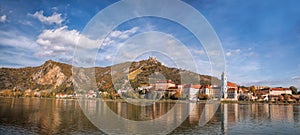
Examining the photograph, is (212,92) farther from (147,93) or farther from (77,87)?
(77,87)

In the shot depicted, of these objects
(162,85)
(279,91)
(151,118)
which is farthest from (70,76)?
(151,118)

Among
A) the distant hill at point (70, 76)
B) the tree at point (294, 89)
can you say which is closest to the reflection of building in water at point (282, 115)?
the tree at point (294, 89)

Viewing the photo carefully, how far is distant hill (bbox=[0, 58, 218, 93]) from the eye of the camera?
326 ft

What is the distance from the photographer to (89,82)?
352 ft

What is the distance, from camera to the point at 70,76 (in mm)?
139625

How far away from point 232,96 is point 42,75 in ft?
374

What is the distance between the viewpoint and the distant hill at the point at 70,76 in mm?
99412

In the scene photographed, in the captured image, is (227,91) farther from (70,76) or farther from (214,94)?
(70,76)

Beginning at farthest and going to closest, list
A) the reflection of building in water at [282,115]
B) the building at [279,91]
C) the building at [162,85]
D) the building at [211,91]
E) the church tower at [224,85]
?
the building at [162,85], the building at [211,91], the building at [279,91], the church tower at [224,85], the reflection of building in water at [282,115]

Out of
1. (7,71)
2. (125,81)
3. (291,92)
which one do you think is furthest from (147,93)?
(7,71)

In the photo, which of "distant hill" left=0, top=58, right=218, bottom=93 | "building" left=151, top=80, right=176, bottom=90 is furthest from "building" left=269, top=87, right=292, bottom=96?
"building" left=151, top=80, right=176, bottom=90

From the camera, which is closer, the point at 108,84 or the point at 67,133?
the point at 67,133

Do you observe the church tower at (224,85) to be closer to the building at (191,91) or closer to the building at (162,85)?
the building at (191,91)

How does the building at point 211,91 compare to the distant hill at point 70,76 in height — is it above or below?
below
